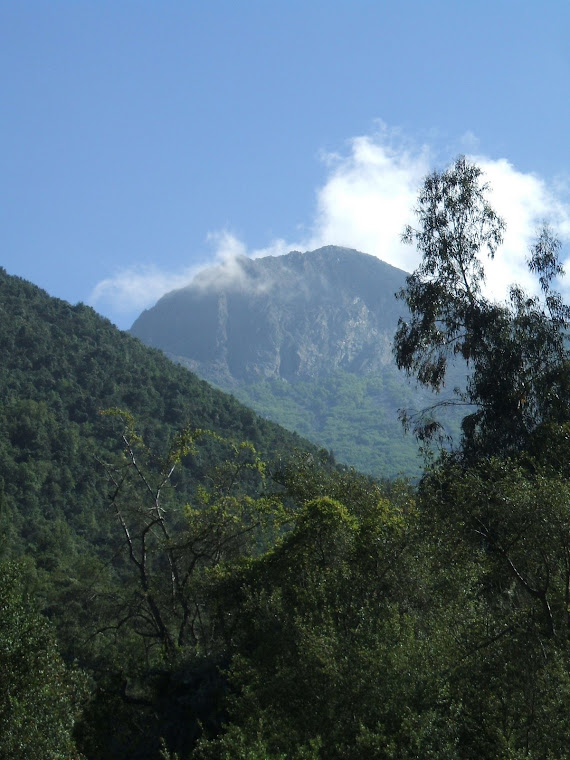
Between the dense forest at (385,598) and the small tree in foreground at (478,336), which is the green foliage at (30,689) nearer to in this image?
the dense forest at (385,598)

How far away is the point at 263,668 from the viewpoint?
1310 centimetres

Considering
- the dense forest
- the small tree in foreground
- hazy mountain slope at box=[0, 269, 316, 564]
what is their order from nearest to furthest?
the dense forest, the small tree in foreground, hazy mountain slope at box=[0, 269, 316, 564]

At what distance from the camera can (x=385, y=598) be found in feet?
46.4

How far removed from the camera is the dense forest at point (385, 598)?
10.4 metres

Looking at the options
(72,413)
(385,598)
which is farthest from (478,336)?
(72,413)

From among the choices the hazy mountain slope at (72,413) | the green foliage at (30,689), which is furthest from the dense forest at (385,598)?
the hazy mountain slope at (72,413)

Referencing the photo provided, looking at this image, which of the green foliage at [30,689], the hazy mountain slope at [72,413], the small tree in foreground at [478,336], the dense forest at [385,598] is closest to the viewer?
the dense forest at [385,598]

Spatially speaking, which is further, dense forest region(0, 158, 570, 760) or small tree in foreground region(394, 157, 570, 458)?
small tree in foreground region(394, 157, 570, 458)

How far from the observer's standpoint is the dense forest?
10.4 meters

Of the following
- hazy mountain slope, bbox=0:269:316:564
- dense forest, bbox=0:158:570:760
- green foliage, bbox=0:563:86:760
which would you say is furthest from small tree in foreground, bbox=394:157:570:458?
hazy mountain slope, bbox=0:269:316:564

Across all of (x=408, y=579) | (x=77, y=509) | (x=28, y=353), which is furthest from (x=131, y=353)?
(x=408, y=579)

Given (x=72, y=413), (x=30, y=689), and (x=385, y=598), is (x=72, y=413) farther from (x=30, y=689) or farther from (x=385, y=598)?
(x=385, y=598)

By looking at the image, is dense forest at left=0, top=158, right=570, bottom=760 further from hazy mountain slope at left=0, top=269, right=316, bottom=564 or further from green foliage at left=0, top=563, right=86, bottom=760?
hazy mountain slope at left=0, top=269, right=316, bottom=564

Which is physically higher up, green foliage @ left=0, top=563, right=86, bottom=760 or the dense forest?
the dense forest
